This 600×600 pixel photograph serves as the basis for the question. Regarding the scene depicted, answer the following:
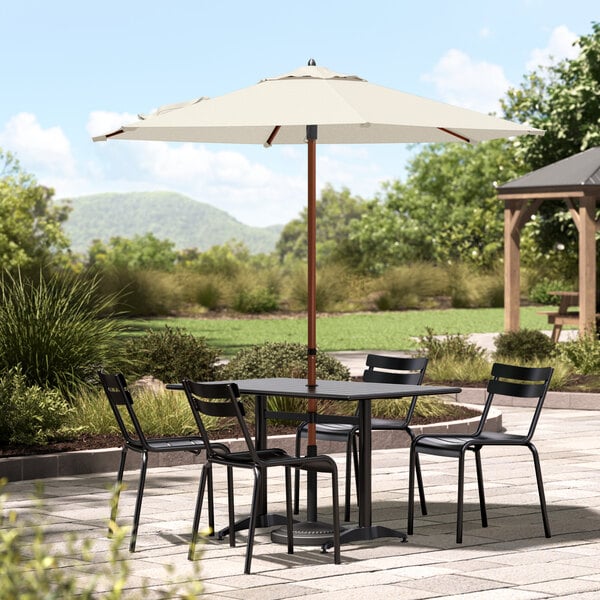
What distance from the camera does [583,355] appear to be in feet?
50.1

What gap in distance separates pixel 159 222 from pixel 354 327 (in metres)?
150

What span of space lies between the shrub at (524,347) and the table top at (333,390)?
317 inches

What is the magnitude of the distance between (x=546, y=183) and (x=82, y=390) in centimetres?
964

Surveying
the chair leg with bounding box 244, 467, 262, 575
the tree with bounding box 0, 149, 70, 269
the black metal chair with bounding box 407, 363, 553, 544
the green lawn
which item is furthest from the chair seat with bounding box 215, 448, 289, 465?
the tree with bounding box 0, 149, 70, 269

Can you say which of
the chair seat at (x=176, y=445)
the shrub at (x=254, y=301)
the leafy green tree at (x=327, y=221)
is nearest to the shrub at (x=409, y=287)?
the shrub at (x=254, y=301)

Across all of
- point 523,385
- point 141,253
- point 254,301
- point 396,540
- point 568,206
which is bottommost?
point 396,540

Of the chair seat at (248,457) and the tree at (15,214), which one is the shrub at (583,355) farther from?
the tree at (15,214)

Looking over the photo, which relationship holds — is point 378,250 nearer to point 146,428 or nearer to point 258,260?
point 258,260

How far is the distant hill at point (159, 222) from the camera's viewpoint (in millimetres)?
168500

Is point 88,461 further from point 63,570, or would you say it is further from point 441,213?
point 441,213

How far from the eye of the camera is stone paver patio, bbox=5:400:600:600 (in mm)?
5891

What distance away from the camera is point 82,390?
10773 millimetres

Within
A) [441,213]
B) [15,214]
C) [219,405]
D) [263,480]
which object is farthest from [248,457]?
[441,213]

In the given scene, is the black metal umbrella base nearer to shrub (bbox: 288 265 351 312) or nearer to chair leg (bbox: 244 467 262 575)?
chair leg (bbox: 244 467 262 575)
